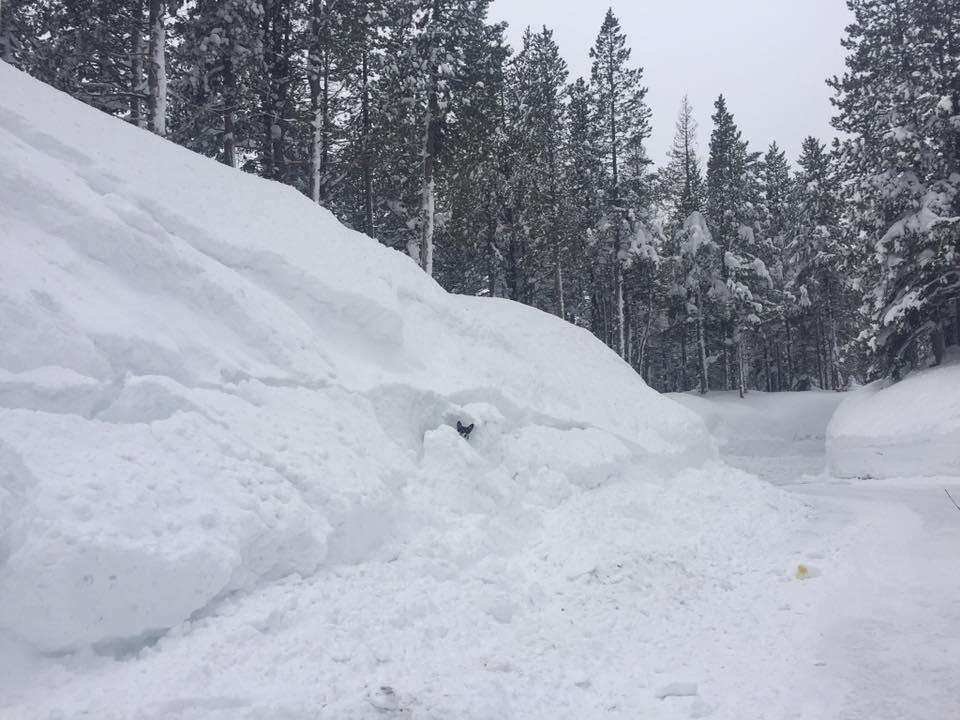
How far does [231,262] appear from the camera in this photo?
28.2ft

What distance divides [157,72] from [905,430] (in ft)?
75.3

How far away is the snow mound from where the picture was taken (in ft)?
14.1

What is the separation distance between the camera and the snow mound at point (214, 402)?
429cm

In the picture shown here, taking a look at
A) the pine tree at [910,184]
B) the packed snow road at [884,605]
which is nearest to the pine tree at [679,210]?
the pine tree at [910,184]

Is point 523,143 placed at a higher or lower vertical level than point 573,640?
higher

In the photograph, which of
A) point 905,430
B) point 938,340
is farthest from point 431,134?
point 938,340

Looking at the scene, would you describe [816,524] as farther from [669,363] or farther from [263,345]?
[669,363]

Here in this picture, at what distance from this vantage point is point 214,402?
6.11m

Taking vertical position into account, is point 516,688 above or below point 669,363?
below

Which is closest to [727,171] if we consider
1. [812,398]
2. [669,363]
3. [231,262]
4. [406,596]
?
[812,398]

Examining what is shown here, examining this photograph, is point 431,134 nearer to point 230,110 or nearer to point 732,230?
point 230,110

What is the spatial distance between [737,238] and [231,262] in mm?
31603

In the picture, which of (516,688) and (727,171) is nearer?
(516,688)

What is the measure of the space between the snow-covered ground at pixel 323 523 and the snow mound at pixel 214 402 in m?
0.03
